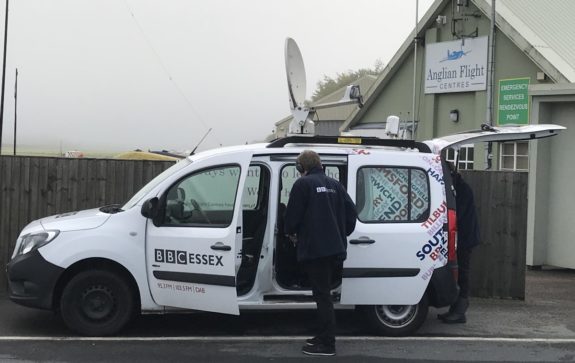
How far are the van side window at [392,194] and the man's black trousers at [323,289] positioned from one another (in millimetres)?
955

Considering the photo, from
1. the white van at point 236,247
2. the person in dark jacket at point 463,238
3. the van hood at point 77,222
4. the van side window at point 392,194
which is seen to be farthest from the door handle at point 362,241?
the van hood at point 77,222

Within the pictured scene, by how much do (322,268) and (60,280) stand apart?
2557mm

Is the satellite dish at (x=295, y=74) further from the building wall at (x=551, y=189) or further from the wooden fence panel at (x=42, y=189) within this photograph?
the building wall at (x=551, y=189)

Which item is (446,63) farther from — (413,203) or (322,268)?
(322,268)

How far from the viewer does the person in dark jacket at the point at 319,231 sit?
19.6 feet

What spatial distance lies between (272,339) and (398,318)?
1.31 metres

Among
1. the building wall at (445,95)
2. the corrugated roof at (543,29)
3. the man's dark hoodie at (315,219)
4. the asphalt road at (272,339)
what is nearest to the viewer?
the man's dark hoodie at (315,219)

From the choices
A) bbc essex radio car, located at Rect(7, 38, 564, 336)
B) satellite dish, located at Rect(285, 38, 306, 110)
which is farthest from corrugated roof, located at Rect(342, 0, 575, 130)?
bbc essex radio car, located at Rect(7, 38, 564, 336)

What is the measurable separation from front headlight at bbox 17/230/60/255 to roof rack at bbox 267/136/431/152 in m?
2.29

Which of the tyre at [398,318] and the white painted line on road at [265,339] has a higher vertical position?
the tyre at [398,318]

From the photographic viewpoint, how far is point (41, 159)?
879cm

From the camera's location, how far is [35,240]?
6551 mm

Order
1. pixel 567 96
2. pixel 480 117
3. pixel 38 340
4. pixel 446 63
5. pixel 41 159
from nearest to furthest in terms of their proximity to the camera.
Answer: pixel 38 340
pixel 41 159
pixel 567 96
pixel 480 117
pixel 446 63

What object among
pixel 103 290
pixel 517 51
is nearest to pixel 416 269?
pixel 103 290
